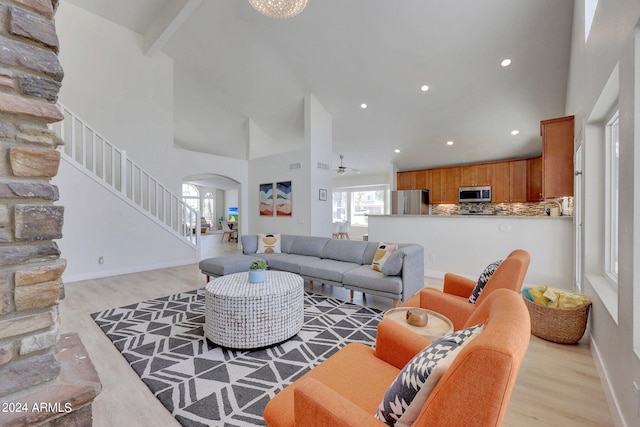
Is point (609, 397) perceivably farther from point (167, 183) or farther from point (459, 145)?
point (167, 183)

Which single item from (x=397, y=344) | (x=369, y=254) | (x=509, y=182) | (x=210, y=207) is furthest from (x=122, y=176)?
(x=210, y=207)

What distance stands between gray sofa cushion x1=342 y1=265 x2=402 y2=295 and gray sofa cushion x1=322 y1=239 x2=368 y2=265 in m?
0.37

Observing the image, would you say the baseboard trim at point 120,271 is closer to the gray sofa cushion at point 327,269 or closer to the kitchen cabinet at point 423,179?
the gray sofa cushion at point 327,269

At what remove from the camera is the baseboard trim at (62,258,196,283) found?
4.51m

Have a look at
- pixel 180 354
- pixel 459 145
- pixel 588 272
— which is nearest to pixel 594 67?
pixel 588 272

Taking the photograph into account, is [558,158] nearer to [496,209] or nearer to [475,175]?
[475,175]

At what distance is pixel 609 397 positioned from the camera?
1.73m

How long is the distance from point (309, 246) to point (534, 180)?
5.54m

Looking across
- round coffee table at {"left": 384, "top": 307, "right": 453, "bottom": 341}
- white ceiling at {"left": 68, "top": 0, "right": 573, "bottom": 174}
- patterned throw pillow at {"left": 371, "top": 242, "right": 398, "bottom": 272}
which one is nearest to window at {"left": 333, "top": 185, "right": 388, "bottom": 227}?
white ceiling at {"left": 68, "top": 0, "right": 573, "bottom": 174}

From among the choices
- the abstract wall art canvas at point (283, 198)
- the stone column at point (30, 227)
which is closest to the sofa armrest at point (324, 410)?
the stone column at point (30, 227)

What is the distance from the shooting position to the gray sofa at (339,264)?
3143mm

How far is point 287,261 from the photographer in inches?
163

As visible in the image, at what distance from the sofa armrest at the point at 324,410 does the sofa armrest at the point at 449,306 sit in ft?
4.33

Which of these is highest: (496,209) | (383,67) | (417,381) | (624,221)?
(383,67)
